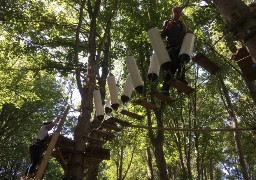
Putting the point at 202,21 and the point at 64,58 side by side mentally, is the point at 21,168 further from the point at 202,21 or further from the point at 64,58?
the point at 202,21

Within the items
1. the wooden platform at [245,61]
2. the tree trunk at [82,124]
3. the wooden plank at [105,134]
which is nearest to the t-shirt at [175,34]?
the wooden platform at [245,61]

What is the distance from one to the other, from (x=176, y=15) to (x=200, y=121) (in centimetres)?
1314

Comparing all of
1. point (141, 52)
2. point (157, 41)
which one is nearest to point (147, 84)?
point (141, 52)

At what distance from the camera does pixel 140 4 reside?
11367 millimetres

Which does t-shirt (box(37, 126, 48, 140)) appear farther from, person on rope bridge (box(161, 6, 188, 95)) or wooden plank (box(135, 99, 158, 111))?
person on rope bridge (box(161, 6, 188, 95))

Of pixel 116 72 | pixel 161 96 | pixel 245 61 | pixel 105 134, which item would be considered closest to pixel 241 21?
pixel 245 61

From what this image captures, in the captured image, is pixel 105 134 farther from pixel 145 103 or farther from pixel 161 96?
pixel 161 96

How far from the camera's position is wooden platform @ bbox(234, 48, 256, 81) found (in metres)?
5.17

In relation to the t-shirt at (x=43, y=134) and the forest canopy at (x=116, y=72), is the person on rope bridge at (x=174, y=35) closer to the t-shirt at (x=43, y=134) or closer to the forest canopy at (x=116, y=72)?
the forest canopy at (x=116, y=72)

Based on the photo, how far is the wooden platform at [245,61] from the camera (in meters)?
5.17

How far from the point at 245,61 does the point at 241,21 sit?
62.6 inches

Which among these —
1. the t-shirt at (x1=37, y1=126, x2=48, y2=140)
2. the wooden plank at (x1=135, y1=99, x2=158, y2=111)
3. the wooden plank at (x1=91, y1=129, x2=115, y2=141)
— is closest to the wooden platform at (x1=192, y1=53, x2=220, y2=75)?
the wooden plank at (x1=135, y1=99, x2=158, y2=111)

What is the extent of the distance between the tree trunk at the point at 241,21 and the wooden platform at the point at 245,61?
1.22m

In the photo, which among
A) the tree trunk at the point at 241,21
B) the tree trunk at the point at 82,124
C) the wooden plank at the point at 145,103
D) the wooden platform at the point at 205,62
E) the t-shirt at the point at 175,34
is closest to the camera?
the tree trunk at the point at 241,21
